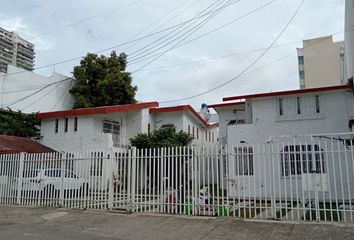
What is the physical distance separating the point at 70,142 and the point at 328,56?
128ft

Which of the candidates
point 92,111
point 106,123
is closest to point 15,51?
point 106,123

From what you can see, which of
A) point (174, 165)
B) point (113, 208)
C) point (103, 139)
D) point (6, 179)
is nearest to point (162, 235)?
point (174, 165)

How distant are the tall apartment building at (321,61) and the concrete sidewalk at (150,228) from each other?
142 ft

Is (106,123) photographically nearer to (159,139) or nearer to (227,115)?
(159,139)

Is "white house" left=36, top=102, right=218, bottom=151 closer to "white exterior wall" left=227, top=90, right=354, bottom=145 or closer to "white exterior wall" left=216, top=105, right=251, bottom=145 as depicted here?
"white exterior wall" left=216, top=105, right=251, bottom=145

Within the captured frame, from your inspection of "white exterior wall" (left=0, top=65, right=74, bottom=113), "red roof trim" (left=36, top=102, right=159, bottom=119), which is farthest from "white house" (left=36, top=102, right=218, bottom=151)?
"white exterior wall" (left=0, top=65, right=74, bottom=113)

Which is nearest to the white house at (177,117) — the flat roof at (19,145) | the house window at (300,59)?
the flat roof at (19,145)

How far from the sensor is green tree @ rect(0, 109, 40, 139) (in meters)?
25.1

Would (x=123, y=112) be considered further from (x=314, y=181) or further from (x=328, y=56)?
(x=328, y=56)

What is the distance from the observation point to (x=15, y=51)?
3117 cm

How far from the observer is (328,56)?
49.5 meters

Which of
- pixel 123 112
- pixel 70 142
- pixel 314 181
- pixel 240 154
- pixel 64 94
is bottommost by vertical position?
pixel 314 181

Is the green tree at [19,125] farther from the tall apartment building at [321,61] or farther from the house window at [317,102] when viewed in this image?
the tall apartment building at [321,61]

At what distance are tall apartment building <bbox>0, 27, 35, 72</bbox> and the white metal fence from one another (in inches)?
744
